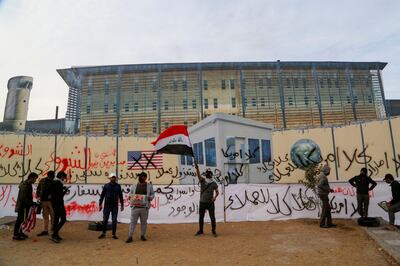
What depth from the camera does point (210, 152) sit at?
1609 centimetres

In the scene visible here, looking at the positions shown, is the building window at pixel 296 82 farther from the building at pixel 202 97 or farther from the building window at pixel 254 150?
the building window at pixel 254 150

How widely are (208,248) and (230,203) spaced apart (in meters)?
4.10

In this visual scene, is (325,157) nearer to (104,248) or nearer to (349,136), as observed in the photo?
(349,136)

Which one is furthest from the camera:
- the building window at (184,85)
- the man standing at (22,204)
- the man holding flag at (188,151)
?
the building window at (184,85)

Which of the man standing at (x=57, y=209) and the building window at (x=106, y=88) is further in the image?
the building window at (x=106, y=88)

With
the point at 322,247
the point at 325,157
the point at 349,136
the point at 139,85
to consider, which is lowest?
the point at 322,247

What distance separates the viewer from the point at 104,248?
673 cm

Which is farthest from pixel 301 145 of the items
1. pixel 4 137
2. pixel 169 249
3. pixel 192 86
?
pixel 192 86

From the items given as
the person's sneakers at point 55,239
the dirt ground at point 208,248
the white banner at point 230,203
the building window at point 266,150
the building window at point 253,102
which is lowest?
the dirt ground at point 208,248

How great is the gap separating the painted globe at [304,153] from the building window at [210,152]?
18.9 feet

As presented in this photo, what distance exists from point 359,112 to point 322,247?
43.4 metres

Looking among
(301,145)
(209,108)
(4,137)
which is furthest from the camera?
(209,108)

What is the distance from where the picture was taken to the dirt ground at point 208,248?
5.59 metres

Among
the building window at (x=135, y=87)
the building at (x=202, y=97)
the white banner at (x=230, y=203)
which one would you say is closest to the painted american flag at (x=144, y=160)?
the white banner at (x=230, y=203)
